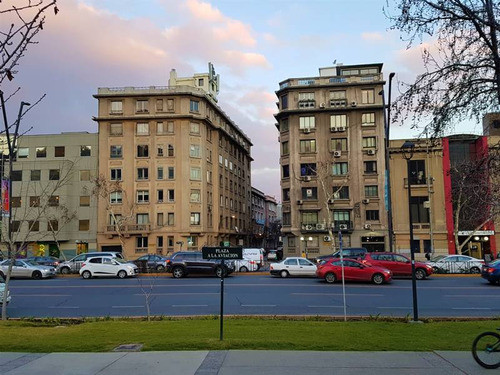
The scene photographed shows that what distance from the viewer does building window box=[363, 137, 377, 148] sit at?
54.1 m

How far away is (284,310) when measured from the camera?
15.8m

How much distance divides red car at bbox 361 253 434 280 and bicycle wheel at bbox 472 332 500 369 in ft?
69.5

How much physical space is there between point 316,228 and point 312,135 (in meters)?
11.5

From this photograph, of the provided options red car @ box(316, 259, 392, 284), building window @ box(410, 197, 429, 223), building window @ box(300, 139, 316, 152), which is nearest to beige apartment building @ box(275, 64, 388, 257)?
building window @ box(300, 139, 316, 152)

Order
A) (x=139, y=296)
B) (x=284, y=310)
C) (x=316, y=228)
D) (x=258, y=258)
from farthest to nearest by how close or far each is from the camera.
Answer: (x=316, y=228)
(x=258, y=258)
(x=139, y=296)
(x=284, y=310)

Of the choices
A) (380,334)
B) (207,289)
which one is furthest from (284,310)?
(207,289)

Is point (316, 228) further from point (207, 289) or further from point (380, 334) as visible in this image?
point (380, 334)

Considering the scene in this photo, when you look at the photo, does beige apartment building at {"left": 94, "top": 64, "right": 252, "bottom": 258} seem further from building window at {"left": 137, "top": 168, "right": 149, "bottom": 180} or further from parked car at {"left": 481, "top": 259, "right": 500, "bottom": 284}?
parked car at {"left": 481, "top": 259, "right": 500, "bottom": 284}

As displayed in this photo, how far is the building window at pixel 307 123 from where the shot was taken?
5533cm

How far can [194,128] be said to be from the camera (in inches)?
2234

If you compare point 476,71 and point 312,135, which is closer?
point 476,71

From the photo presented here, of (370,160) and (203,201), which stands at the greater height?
(370,160)

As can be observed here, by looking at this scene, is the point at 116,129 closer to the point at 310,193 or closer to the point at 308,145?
the point at 308,145

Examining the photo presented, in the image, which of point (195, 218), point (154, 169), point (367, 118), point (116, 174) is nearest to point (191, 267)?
point (195, 218)
